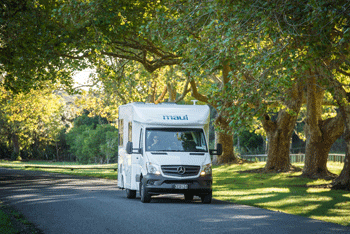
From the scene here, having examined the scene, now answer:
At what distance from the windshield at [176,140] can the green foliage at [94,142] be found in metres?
56.8

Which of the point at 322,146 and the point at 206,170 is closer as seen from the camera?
the point at 206,170

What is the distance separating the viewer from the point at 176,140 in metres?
15.5

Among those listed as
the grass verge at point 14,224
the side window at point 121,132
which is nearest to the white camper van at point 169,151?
the side window at point 121,132

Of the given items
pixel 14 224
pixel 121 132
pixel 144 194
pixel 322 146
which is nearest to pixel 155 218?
pixel 14 224

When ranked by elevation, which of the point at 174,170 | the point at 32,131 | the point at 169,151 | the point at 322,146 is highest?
the point at 32,131

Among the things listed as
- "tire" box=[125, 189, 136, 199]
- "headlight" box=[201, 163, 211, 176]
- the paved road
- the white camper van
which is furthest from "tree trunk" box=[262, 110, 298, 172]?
the paved road

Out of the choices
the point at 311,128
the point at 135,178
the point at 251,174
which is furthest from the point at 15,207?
the point at 251,174

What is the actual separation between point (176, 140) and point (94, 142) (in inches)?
2429

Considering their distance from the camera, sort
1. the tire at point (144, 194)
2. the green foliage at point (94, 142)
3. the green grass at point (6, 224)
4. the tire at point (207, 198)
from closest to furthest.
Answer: the green grass at point (6, 224), the tire at point (144, 194), the tire at point (207, 198), the green foliage at point (94, 142)

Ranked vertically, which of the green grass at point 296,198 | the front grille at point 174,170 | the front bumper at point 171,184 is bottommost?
the green grass at point 296,198

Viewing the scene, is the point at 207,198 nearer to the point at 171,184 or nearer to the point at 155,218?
the point at 171,184

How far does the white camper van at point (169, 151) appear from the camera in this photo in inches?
583

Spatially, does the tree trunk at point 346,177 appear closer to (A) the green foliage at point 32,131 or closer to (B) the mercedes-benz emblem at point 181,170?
(B) the mercedes-benz emblem at point 181,170

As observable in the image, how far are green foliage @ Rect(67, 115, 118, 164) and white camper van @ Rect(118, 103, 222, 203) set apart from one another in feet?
185
